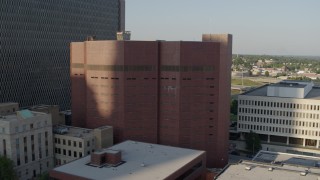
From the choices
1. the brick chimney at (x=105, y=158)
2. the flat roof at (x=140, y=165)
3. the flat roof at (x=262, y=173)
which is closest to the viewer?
the flat roof at (x=262, y=173)

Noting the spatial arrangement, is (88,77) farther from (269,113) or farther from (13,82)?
(269,113)

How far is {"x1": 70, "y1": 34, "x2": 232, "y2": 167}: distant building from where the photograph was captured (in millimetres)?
111000

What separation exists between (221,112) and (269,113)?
35.6 meters

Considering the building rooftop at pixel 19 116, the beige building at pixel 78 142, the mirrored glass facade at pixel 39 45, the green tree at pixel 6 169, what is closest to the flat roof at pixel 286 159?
the beige building at pixel 78 142

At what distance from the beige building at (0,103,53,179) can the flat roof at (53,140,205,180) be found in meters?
20.6

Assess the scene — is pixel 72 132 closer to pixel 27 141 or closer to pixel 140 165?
pixel 27 141

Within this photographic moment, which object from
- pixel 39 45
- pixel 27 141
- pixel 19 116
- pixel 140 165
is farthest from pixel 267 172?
pixel 39 45

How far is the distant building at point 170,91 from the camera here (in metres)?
111

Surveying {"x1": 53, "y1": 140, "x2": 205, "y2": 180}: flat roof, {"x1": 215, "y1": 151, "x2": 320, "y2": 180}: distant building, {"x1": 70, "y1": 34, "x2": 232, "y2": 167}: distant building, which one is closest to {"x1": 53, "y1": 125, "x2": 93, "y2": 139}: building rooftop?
{"x1": 70, "y1": 34, "x2": 232, "y2": 167}: distant building

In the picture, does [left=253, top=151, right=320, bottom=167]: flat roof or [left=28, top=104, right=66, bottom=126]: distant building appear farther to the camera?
[left=28, top=104, right=66, bottom=126]: distant building

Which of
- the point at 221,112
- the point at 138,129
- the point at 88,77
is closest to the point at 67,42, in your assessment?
the point at 88,77

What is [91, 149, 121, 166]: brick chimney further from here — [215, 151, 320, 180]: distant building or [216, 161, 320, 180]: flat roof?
[216, 161, 320, 180]: flat roof

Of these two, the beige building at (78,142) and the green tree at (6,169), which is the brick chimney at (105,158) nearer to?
the green tree at (6,169)

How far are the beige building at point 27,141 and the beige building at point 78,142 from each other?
98.2 inches
